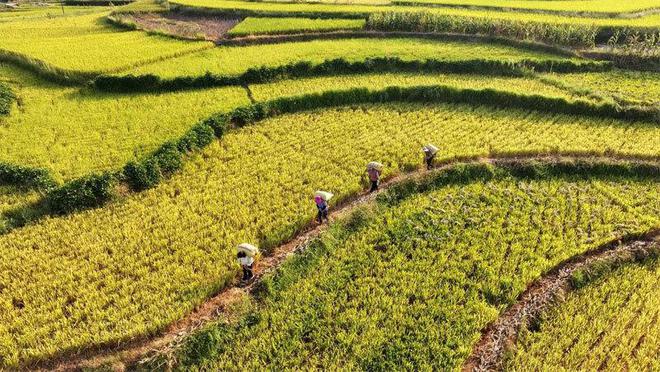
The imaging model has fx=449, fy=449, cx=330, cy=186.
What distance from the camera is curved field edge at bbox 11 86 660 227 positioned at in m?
13.7

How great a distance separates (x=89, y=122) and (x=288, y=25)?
51.0 ft

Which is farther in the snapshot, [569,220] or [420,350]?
[569,220]

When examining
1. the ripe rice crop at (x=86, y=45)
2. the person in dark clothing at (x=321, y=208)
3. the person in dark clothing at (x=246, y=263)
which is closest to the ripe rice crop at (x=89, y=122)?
the ripe rice crop at (x=86, y=45)

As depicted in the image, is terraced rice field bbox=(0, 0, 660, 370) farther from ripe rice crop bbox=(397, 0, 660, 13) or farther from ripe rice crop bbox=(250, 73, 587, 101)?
ripe rice crop bbox=(397, 0, 660, 13)

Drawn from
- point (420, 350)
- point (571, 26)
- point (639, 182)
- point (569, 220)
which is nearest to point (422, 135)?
point (569, 220)

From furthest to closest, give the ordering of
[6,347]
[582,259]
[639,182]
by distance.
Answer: [639,182] → [582,259] → [6,347]

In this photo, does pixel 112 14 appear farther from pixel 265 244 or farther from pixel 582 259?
pixel 582 259

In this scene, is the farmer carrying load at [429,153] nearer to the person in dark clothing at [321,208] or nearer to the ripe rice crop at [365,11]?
the person in dark clothing at [321,208]

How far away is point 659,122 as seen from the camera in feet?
61.4

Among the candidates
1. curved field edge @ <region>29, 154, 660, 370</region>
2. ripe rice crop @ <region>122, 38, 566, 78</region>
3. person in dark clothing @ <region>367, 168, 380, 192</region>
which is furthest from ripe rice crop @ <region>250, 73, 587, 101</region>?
person in dark clothing @ <region>367, 168, 380, 192</region>

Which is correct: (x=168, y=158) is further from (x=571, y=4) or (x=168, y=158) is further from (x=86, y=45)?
(x=571, y=4)

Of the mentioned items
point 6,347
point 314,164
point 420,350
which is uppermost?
point 314,164

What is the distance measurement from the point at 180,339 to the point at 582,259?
1034 centimetres

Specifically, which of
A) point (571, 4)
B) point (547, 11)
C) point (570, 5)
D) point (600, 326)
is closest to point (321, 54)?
point (600, 326)
